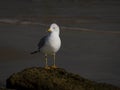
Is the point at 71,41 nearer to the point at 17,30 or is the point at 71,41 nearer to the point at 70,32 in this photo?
the point at 70,32

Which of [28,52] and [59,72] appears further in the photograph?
[28,52]

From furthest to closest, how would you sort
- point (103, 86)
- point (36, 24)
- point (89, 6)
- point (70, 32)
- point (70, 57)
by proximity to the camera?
1. point (89, 6)
2. point (36, 24)
3. point (70, 32)
4. point (70, 57)
5. point (103, 86)

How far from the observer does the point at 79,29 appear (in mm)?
18125

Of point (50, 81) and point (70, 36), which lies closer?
point (50, 81)

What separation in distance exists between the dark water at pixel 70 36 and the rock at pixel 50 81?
198 centimetres

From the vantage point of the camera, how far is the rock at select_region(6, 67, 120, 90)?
8.62m

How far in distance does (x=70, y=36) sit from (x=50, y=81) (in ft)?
26.5

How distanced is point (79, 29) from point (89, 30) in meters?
0.52

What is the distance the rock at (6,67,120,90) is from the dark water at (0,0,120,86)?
1980mm

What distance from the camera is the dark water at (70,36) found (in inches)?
490

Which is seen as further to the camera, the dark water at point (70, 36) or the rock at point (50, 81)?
the dark water at point (70, 36)

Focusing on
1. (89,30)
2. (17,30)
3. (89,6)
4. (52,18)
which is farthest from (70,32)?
(89,6)

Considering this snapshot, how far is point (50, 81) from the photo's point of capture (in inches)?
342

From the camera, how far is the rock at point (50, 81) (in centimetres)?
862
